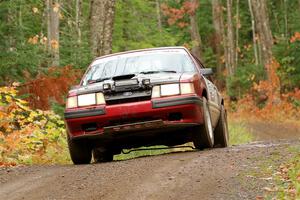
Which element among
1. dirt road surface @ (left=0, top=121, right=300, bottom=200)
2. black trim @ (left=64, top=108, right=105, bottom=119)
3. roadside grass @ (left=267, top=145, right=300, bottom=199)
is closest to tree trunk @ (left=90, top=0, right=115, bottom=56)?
black trim @ (left=64, top=108, right=105, bottom=119)

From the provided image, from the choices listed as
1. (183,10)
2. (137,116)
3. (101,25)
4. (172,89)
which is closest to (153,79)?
(172,89)

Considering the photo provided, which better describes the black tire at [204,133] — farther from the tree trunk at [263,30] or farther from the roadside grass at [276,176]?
the tree trunk at [263,30]

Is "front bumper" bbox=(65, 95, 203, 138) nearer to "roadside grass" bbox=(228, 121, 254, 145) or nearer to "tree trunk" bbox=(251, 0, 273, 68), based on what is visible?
"roadside grass" bbox=(228, 121, 254, 145)

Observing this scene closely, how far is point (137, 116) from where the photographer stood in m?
9.48

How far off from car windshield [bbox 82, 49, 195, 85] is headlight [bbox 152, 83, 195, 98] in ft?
2.68

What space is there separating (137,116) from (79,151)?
3.93ft

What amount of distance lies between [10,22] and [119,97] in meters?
5.60

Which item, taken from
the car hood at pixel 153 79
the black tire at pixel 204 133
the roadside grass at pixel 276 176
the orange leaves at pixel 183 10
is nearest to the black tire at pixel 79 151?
the car hood at pixel 153 79

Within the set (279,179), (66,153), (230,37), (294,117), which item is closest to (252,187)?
(279,179)

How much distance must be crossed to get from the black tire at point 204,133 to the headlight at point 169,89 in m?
0.65

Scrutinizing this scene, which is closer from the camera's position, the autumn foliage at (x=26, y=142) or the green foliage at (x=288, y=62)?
the autumn foliage at (x=26, y=142)

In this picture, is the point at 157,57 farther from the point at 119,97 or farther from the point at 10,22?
the point at 10,22

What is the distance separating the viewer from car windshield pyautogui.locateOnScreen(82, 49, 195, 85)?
1053cm

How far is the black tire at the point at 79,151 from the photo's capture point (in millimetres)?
10000
